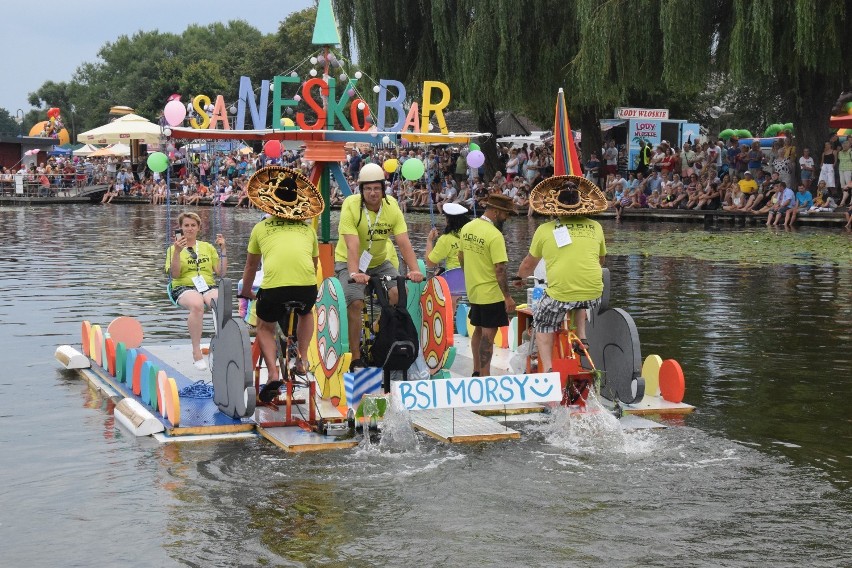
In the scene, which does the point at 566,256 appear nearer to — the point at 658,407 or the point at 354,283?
the point at 658,407

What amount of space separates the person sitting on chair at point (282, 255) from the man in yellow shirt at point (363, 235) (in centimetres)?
53

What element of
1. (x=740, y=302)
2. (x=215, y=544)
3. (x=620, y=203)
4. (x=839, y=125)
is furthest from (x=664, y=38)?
(x=215, y=544)

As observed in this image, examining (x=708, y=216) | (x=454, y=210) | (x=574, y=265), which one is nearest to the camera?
(x=574, y=265)

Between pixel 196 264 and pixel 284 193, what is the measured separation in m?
2.82

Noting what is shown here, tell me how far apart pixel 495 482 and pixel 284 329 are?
2.44 metres

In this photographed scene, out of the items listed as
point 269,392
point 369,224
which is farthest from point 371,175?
point 269,392

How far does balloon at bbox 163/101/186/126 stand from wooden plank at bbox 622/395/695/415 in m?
5.66

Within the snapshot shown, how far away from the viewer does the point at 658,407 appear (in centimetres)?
972

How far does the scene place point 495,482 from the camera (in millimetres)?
7621

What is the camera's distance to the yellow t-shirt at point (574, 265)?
30.9 feet

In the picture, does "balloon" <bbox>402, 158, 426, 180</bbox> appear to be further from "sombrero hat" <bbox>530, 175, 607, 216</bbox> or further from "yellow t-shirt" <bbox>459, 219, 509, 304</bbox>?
"sombrero hat" <bbox>530, 175, 607, 216</bbox>

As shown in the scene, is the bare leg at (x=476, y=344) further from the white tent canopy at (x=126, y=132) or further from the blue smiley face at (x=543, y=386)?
the white tent canopy at (x=126, y=132)

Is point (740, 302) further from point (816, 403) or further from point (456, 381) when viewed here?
point (456, 381)

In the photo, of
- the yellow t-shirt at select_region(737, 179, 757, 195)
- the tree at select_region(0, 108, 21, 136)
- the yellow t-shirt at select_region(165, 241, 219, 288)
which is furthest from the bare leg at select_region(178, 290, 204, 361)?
the tree at select_region(0, 108, 21, 136)
